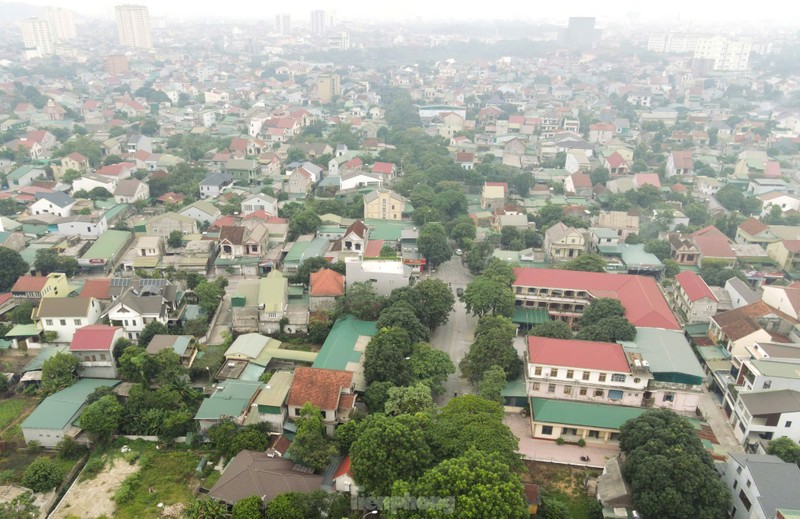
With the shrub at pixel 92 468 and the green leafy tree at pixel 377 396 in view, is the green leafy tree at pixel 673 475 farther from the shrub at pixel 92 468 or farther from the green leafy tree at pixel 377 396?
the shrub at pixel 92 468

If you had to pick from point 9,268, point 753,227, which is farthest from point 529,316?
point 9,268

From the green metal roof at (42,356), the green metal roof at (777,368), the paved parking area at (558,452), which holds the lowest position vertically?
the paved parking area at (558,452)

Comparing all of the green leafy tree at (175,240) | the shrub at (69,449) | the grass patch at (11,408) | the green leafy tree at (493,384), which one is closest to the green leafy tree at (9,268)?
the green leafy tree at (175,240)

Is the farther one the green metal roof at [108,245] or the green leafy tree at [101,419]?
the green metal roof at [108,245]

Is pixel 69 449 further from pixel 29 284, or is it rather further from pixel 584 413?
pixel 584 413

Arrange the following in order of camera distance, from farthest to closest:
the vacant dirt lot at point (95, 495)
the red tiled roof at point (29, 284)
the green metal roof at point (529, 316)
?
the red tiled roof at point (29, 284), the green metal roof at point (529, 316), the vacant dirt lot at point (95, 495)

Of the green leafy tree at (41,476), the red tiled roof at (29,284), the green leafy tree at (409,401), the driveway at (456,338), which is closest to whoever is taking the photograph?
the green leafy tree at (41,476)
